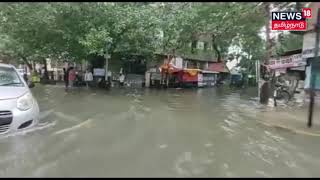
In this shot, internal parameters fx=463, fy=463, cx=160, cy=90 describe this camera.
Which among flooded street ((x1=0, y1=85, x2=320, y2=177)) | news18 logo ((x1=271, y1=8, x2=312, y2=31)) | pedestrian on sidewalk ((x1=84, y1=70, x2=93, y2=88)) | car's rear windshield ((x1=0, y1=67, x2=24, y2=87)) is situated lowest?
flooded street ((x1=0, y1=85, x2=320, y2=177))

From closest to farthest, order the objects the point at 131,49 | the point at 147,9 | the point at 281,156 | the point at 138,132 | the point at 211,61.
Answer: the point at 281,156, the point at 138,132, the point at 147,9, the point at 131,49, the point at 211,61

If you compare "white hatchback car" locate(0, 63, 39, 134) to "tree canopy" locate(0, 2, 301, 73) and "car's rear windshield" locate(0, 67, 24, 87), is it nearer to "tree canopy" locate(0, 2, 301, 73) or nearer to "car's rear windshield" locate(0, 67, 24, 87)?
"car's rear windshield" locate(0, 67, 24, 87)

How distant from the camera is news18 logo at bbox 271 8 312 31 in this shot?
52.0 feet

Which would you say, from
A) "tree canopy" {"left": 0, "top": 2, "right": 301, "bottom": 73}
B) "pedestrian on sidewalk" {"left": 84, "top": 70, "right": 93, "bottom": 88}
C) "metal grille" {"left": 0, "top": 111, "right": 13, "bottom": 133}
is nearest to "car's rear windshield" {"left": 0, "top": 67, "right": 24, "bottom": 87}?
"metal grille" {"left": 0, "top": 111, "right": 13, "bottom": 133}

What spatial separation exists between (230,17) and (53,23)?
434 inches

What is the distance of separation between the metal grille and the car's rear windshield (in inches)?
46.7

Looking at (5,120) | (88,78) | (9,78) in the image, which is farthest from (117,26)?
(5,120)

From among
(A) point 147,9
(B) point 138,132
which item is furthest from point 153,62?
(B) point 138,132

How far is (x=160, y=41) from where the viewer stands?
106 ft

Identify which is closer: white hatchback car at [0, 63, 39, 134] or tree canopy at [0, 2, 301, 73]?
white hatchback car at [0, 63, 39, 134]

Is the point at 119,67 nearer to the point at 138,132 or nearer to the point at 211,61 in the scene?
the point at 211,61

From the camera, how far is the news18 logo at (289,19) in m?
15.8

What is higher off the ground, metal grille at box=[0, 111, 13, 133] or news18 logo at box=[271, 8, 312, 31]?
news18 logo at box=[271, 8, 312, 31]

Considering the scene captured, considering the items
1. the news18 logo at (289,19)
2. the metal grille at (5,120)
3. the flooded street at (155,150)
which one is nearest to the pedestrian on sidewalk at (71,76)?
the news18 logo at (289,19)
